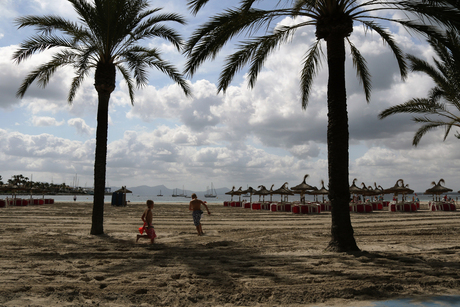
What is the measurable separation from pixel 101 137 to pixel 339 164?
308 inches

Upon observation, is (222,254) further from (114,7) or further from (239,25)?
(114,7)

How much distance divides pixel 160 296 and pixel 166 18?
10.2m

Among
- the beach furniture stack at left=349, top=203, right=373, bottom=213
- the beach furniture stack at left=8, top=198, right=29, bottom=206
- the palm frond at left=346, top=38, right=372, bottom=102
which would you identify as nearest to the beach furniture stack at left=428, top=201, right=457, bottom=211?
the beach furniture stack at left=349, top=203, right=373, bottom=213

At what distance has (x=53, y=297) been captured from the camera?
13.5 ft

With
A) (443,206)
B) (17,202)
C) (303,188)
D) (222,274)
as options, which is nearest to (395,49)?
(222,274)

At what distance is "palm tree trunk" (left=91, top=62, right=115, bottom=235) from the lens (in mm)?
10609

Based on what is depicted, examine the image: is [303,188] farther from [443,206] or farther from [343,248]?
[343,248]

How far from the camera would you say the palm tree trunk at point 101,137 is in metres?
10.6

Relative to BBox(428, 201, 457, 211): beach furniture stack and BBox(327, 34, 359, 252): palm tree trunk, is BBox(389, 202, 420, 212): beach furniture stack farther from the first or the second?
BBox(327, 34, 359, 252): palm tree trunk

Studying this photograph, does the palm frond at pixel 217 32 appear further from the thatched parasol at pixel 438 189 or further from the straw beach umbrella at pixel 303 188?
the thatched parasol at pixel 438 189

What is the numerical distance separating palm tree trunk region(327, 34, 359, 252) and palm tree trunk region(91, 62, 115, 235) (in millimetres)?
7452

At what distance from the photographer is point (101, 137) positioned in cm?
1083

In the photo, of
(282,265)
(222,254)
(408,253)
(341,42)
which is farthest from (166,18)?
(408,253)

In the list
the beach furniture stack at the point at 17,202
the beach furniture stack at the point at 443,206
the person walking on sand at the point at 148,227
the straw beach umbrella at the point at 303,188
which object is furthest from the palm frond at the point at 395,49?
the beach furniture stack at the point at 17,202
